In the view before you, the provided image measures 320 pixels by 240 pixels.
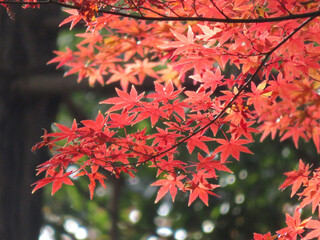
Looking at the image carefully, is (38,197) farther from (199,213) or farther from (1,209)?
(199,213)

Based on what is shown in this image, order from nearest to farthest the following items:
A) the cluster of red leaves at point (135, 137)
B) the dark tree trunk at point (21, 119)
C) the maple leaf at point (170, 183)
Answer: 1. the cluster of red leaves at point (135, 137)
2. the maple leaf at point (170, 183)
3. the dark tree trunk at point (21, 119)

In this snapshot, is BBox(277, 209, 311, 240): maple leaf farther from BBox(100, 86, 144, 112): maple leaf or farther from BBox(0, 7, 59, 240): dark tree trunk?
BBox(0, 7, 59, 240): dark tree trunk

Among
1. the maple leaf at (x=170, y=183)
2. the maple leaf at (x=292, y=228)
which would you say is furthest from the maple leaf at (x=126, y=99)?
the maple leaf at (x=292, y=228)

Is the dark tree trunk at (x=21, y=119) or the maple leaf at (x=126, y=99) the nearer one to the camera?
the maple leaf at (x=126, y=99)

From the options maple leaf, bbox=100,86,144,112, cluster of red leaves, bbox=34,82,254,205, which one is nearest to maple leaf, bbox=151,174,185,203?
cluster of red leaves, bbox=34,82,254,205

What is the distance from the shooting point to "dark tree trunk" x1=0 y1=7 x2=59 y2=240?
2938mm

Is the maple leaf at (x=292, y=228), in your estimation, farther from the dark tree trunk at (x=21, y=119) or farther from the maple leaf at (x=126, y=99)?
the dark tree trunk at (x=21, y=119)

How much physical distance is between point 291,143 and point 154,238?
1.66 m

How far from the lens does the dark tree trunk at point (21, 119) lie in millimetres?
2938

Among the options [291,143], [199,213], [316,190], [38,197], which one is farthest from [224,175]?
[316,190]

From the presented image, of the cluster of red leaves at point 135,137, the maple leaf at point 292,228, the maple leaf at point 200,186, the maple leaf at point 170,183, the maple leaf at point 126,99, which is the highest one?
the maple leaf at point 126,99

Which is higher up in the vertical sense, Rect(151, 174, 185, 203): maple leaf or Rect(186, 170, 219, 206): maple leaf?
Rect(151, 174, 185, 203): maple leaf

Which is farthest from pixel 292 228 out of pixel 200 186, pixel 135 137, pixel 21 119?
pixel 21 119

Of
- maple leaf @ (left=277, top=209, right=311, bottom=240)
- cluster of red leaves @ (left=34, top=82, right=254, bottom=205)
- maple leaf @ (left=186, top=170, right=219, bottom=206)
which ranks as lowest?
maple leaf @ (left=277, top=209, right=311, bottom=240)
